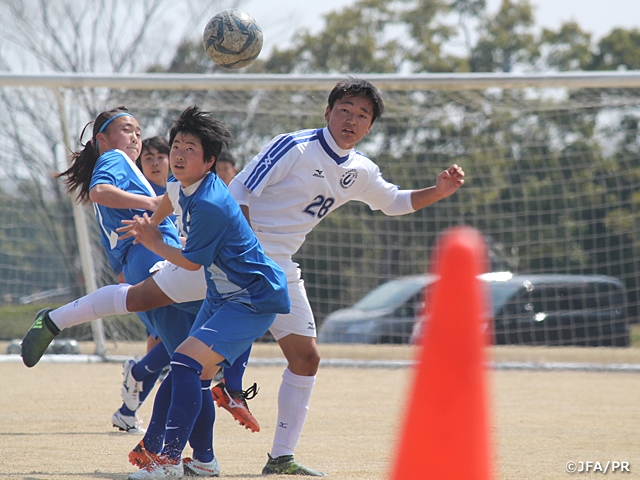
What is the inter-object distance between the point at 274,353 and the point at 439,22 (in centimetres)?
1774

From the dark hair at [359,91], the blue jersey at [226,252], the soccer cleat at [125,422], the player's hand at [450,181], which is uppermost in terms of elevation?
the dark hair at [359,91]

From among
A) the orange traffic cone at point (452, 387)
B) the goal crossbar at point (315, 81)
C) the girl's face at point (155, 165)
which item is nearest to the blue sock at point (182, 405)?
the orange traffic cone at point (452, 387)

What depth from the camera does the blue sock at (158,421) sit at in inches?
147

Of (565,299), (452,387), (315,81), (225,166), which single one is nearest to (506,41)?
(565,299)

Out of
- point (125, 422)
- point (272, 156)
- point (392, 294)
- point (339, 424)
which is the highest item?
point (272, 156)

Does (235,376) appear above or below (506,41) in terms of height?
below

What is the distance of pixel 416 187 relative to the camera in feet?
41.7

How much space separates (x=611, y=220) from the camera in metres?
12.4

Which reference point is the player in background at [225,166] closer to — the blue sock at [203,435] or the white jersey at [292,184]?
the white jersey at [292,184]

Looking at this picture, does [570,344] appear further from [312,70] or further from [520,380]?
[312,70]

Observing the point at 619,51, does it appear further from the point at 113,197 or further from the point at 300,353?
→ the point at 113,197

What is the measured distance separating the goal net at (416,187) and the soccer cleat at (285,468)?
239 inches

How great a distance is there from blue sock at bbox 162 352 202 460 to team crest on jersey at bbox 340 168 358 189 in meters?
1.40

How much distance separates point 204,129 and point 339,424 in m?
2.80
